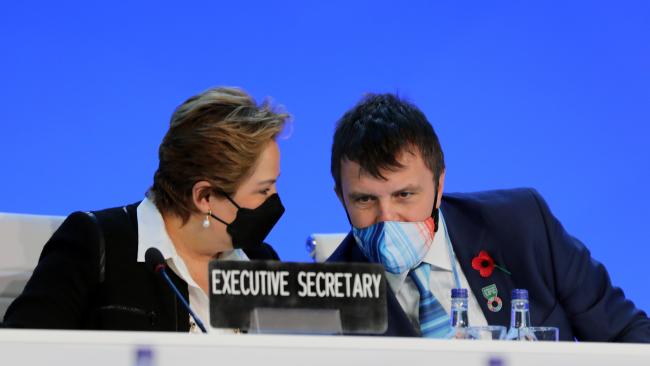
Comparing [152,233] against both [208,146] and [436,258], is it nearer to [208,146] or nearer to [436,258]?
[208,146]

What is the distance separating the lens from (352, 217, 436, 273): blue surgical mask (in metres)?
1.93

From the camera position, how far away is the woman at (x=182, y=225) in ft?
6.56

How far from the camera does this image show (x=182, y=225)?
2225 mm

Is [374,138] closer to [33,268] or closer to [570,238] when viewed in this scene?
[570,238]

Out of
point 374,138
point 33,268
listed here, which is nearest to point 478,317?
point 374,138

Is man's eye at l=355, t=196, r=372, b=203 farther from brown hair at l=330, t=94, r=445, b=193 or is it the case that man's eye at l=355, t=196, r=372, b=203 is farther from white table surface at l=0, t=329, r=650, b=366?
white table surface at l=0, t=329, r=650, b=366

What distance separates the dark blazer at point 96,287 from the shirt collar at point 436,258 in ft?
1.49

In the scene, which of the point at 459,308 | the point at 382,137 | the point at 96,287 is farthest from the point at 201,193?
the point at 459,308

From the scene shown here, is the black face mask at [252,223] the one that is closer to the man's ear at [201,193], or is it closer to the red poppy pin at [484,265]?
the man's ear at [201,193]

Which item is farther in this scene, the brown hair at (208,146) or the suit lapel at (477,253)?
the brown hair at (208,146)

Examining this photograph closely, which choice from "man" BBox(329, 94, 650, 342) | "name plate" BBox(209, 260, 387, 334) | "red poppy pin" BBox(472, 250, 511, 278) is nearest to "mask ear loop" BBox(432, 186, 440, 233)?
"man" BBox(329, 94, 650, 342)

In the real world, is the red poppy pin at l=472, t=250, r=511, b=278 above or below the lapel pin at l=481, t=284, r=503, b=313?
above

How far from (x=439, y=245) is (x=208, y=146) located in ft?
1.92

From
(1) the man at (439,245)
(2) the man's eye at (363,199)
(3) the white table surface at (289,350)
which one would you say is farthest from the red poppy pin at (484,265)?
(3) the white table surface at (289,350)
